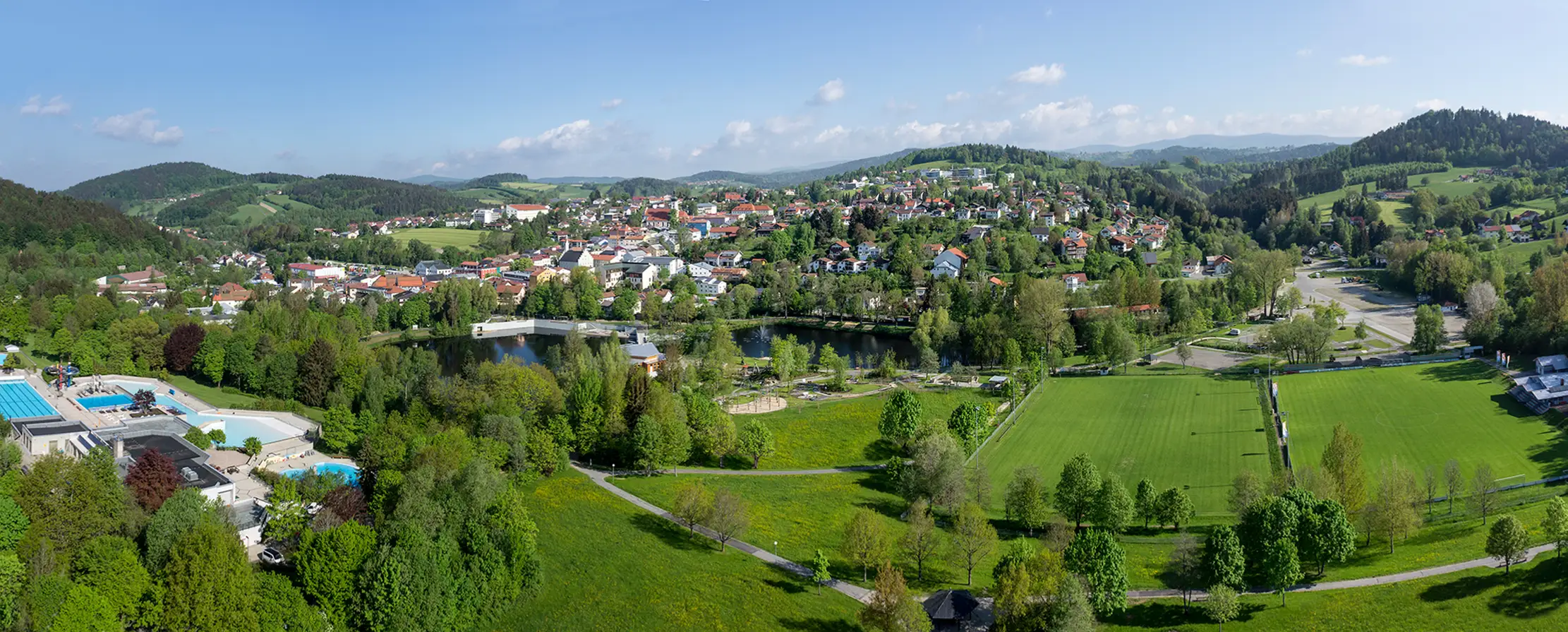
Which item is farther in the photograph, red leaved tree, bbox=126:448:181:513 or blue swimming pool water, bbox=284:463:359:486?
blue swimming pool water, bbox=284:463:359:486

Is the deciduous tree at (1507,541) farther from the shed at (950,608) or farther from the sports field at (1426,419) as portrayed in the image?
the shed at (950,608)

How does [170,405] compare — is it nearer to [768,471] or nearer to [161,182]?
[768,471]

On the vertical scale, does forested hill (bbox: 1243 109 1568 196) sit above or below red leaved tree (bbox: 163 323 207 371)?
above

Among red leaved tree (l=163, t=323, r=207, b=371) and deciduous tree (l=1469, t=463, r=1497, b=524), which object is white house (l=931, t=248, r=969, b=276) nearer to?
deciduous tree (l=1469, t=463, r=1497, b=524)

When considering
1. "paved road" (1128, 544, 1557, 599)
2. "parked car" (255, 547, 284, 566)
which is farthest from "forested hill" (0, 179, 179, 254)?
"paved road" (1128, 544, 1557, 599)

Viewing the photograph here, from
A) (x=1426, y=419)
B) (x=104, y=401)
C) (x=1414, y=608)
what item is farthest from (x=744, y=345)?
(x=1414, y=608)

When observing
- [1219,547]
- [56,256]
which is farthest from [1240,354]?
[56,256]
